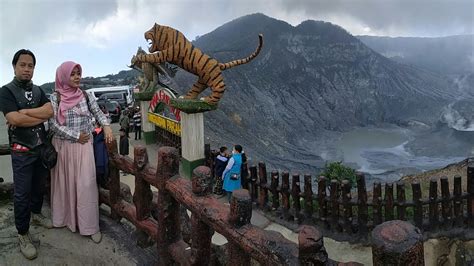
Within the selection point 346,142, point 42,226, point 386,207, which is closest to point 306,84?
point 346,142

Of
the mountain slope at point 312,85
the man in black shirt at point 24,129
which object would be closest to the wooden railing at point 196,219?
the man in black shirt at point 24,129

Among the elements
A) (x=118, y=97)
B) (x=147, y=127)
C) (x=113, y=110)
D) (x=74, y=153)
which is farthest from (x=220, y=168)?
(x=118, y=97)

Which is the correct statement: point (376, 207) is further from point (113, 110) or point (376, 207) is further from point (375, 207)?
point (113, 110)

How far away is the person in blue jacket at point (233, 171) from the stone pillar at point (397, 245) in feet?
18.0

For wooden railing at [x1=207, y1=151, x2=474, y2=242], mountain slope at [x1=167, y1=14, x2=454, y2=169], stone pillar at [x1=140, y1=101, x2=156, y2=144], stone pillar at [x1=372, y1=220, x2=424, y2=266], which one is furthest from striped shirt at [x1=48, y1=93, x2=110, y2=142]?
mountain slope at [x1=167, y1=14, x2=454, y2=169]

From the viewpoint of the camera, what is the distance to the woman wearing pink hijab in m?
2.83

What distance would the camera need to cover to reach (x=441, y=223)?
19.6 feet

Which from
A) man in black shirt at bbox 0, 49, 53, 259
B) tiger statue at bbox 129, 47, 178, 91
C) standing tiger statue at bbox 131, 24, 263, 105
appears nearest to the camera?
man in black shirt at bbox 0, 49, 53, 259

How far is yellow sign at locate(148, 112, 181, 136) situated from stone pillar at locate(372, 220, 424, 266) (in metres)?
8.56

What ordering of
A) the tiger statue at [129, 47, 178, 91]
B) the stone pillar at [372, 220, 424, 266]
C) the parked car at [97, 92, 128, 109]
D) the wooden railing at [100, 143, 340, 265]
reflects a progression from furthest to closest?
the parked car at [97, 92, 128, 109] → the tiger statue at [129, 47, 178, 91] → the wooden railing at [100, 143, 340, 265] → the stone pillar at [372, 220, 424, 266]

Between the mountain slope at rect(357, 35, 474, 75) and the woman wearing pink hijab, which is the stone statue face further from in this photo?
the mountain slope at rect(357, 35, 474, 75)

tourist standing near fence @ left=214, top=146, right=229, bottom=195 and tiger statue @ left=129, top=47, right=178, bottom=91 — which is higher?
tiger statue @ left=129, top=47, right=178, bottom=91

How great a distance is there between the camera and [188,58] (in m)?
8.88

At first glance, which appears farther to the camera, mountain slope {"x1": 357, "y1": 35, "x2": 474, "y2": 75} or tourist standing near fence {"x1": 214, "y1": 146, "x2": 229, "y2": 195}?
mountain slope {"x1": 357, "y1": 35, "x2": 474, "y2": 75}
